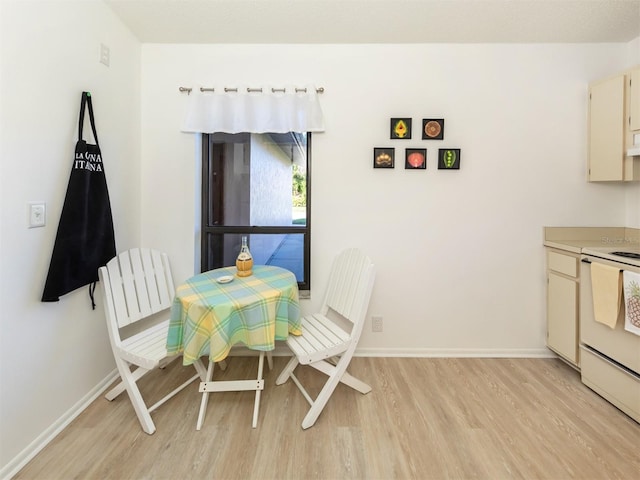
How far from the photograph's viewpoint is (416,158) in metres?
2.42

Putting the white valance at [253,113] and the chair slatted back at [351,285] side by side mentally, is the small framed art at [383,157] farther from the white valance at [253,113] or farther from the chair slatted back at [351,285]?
the chair slatted back at [351,285]

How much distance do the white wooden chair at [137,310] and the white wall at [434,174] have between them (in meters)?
0.32

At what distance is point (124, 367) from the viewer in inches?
68.0

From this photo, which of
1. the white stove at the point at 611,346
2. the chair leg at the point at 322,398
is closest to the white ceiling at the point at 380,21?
the white stove at the point at 611,346

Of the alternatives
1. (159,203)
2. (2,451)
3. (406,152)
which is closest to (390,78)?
(406,152)

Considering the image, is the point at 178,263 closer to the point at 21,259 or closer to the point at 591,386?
the point at 21,259

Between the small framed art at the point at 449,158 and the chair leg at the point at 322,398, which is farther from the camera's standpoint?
the small framed art at the point at 449,158

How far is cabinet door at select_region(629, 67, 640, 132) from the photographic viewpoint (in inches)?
81.9

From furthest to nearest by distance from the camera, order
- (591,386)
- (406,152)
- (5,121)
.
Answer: (406,152) < (591,386) < (5,121)

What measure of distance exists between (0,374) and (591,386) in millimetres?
3372

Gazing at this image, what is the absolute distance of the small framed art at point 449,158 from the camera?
2410 mm

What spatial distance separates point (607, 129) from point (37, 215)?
3735 millimetres

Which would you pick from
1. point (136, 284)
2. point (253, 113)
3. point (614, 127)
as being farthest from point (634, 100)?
point (136, 284)

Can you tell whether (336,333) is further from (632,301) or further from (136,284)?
(632,301)
